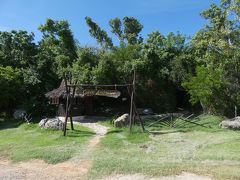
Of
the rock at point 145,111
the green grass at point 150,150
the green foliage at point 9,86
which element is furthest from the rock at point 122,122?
the green foliage at point 9,86

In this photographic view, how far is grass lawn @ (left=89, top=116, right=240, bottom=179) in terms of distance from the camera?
9180 millimetres

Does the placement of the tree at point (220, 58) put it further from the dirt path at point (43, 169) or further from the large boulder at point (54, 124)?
the dirt path at point (43, 169)

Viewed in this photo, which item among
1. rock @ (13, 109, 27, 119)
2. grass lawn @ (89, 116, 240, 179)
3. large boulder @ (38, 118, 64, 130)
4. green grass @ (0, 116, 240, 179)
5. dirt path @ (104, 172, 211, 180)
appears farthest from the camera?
rock @ (13, 109, 27, 119)

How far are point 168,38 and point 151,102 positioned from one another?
6062 mm

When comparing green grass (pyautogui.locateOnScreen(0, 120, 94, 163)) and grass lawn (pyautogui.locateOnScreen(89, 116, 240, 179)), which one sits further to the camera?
green grass (pyautogui.locateOnScreen(0, 120, 94, 163))

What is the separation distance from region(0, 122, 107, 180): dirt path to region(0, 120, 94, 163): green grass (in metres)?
0.46

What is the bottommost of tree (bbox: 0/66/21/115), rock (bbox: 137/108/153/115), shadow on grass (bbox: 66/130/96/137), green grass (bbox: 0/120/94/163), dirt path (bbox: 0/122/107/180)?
dirt path (bbox: 0/122/107/180)

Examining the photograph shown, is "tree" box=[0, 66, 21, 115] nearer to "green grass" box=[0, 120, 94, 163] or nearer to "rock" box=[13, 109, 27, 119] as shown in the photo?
"rock" box=[13, 109, 27, 119]

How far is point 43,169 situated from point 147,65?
16796 millimetres

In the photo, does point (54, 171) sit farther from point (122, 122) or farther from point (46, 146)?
point (122, 122)

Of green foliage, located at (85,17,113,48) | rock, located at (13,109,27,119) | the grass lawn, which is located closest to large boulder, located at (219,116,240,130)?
the grass lawn

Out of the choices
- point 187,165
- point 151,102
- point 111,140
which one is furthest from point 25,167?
point 151,102

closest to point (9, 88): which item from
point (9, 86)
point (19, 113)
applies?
point (9, 86)

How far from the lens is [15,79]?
2669 cm
